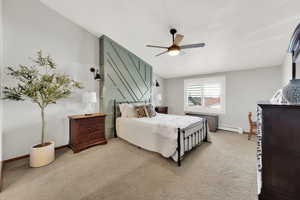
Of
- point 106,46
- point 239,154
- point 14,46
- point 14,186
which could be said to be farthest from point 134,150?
point 14,46

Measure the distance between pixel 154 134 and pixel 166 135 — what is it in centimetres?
32

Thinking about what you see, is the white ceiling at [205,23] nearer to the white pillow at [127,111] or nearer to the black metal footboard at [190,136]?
the white pillow at [127,111]

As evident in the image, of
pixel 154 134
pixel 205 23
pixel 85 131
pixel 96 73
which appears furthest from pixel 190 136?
pixel 96 73

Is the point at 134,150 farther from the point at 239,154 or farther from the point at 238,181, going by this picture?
the point at 239,154

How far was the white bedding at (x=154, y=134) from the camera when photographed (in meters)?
2.48

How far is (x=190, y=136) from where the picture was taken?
2.83 m

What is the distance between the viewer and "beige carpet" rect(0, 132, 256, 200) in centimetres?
170

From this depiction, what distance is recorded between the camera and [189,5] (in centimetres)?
224

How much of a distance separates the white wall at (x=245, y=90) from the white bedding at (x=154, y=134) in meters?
2.77

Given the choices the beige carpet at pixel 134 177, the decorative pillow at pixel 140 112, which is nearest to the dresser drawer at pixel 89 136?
the beige carpet at pixel 134 177

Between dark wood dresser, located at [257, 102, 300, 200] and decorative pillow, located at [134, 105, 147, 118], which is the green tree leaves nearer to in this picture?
decorative pillow, located at [134, 105, 147, 118]

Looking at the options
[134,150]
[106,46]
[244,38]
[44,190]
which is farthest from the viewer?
[106,46]

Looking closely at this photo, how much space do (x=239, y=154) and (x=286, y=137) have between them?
2390 millimetres

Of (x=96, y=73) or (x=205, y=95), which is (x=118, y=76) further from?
(x=205, y=95)
